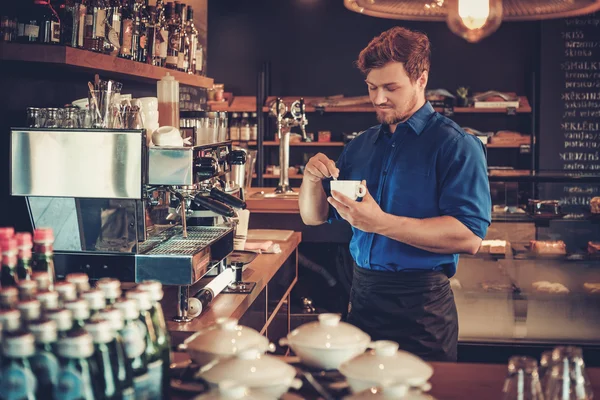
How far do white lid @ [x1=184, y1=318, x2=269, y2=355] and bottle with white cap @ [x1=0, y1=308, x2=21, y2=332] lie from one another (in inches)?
13.1

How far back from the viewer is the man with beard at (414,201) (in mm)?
2488

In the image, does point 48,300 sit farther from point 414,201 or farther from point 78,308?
point 414,201

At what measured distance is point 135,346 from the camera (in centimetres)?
136

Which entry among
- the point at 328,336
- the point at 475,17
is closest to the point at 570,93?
the point at 475,17

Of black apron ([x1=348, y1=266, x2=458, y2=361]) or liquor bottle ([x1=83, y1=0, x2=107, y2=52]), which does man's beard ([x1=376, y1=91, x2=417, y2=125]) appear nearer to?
black apron ([x1=348, y1=266, x2=458, y2=361])

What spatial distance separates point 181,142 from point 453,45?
Answer: 568 cm

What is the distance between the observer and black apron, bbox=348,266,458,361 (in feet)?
8.39

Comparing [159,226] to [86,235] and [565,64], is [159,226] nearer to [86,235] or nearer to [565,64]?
[86,235]

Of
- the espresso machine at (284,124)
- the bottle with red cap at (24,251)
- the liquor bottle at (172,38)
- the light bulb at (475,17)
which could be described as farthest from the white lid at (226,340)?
the espresso machine at (284,124)

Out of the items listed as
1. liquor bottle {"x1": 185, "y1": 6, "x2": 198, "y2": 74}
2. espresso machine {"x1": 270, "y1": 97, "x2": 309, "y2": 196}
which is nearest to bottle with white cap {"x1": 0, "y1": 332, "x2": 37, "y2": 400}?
liquor bottle {"x1": 185, "y1": 6, "x2": 198, "y2": 74}

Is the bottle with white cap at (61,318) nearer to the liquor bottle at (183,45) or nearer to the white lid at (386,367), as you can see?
the white lid at (386,367)

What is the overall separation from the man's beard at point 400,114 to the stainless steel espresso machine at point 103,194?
0.68 m

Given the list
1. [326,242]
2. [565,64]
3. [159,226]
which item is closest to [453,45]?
[565,64]

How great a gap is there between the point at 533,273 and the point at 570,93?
141 inches
